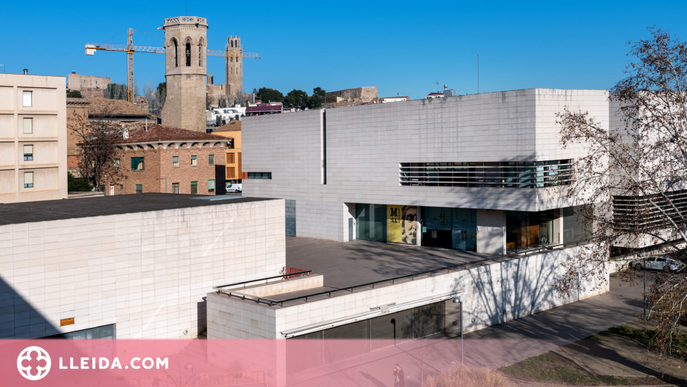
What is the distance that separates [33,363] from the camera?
20.3m

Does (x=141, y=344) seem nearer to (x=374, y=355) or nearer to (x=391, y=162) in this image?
(x=374, y=355)

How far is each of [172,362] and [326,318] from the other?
6206mm

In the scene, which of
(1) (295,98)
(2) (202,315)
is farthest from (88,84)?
(2) (202,315)

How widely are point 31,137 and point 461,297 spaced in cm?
2855

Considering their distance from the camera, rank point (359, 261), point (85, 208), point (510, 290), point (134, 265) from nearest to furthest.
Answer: point (134, 265)
point (85, 208)
point (510, 290)
point (359, 261)

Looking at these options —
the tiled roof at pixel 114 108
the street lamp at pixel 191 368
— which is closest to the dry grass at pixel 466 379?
the street lamp at pixel 191 368

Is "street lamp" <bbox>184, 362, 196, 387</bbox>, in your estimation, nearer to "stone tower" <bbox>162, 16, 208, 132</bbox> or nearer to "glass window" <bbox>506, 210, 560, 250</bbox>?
"glass window" <bbox>506, 210, 560, 250</bbox>

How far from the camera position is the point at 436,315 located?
90.6 ft

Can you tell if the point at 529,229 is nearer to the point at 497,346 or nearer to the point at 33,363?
the point at 497,346

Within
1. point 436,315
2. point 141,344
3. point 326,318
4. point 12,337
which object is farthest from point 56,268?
point 436,315

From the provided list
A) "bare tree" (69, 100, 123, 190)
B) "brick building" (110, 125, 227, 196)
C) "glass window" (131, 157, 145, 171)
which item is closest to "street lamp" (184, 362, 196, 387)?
"brick building" (110, 125, 227, 196)

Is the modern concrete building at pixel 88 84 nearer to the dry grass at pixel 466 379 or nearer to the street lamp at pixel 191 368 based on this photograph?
the street lamp at pixel 191 368

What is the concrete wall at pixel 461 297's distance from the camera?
21703 millimetres

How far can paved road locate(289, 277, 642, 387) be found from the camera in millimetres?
22234
